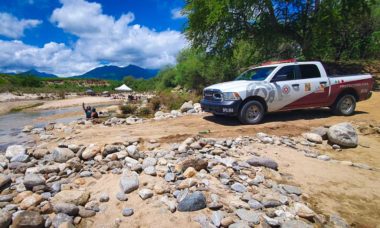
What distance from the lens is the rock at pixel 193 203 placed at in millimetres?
3969

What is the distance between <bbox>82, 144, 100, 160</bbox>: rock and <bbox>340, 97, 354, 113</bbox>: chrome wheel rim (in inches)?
346

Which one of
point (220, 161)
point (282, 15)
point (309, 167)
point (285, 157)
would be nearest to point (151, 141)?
point (220, 161)

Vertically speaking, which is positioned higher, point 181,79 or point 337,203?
point 181,79

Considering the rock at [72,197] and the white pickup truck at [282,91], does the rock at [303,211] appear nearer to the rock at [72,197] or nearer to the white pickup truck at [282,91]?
the rock at [72,197]

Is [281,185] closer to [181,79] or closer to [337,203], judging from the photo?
[337,203]

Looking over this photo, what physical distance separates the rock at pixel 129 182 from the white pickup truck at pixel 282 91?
4.34m

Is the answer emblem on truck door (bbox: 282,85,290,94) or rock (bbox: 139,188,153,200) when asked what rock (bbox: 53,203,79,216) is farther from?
emblem on truck door (bbox: 282,85,290,94)

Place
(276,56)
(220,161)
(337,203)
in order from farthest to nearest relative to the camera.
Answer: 1. (276,56)
2. (220,161)
3. (337,203)

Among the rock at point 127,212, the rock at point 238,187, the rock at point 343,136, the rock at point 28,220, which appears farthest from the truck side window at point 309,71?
the rock at point 28,220

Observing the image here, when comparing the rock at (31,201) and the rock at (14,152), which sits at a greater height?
the rock at (14,152)

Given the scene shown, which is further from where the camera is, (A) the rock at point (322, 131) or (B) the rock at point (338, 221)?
(A) the rock at point (322, 131)

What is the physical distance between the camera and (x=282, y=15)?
1848cm

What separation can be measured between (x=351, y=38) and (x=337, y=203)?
80.9ft

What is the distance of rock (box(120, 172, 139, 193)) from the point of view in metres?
4.52
